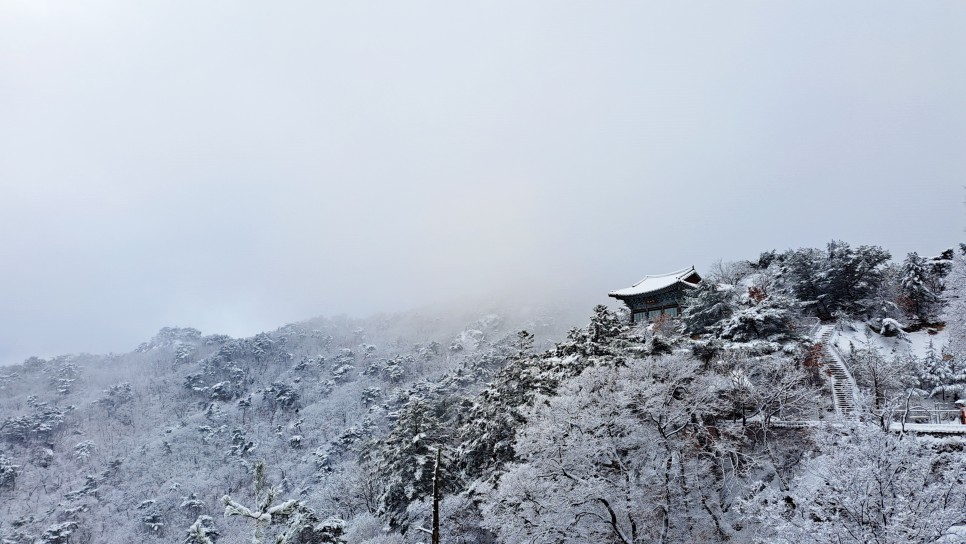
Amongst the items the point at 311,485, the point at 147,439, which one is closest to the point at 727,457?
the point at 311,485

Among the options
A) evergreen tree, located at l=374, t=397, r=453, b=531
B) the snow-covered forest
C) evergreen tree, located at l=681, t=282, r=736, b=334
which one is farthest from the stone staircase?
evergreen tree, located at l=374, t=397, r=453, b=531

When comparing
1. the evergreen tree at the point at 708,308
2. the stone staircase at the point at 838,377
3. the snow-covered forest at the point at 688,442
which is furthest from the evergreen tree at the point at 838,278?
the evergreen tree at the point at 708,308

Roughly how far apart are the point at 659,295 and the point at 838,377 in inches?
589

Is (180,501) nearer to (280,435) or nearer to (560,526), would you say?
(280,435)

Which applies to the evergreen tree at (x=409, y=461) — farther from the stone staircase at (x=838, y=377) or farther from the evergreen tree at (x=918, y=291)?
the evergreen tree at (x=918, y=291)

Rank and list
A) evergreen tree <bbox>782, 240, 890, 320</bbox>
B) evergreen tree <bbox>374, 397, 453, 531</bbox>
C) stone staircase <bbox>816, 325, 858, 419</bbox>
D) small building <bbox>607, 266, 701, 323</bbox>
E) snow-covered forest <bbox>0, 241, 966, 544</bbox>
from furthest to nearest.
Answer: small building <bbox>607, 266, 701, 323</bbox>
evergreen tree <bbox>782, 240, 890, 320</bbox>
evergreen tree <bbox>374, 397, 453, 531</bbox>
stone staircase <bbox>816, 325, 858, 419</bbox>
snow-covered forest <bbox>0, 241, 966, 544</bbox>

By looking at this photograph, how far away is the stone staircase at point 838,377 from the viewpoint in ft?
72.0

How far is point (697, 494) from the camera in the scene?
17.8m

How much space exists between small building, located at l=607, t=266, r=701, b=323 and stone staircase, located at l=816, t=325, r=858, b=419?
9935mm

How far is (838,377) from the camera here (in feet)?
79.9

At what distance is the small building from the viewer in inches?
1442

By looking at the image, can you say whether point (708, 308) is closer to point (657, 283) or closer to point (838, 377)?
point (838, 377)

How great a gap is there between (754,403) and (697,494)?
4947 millimetres

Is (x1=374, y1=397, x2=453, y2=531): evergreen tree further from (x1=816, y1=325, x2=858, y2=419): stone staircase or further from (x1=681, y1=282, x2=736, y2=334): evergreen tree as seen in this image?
(x1=816, y1=325, x2=858, y2=419): stone staircase
